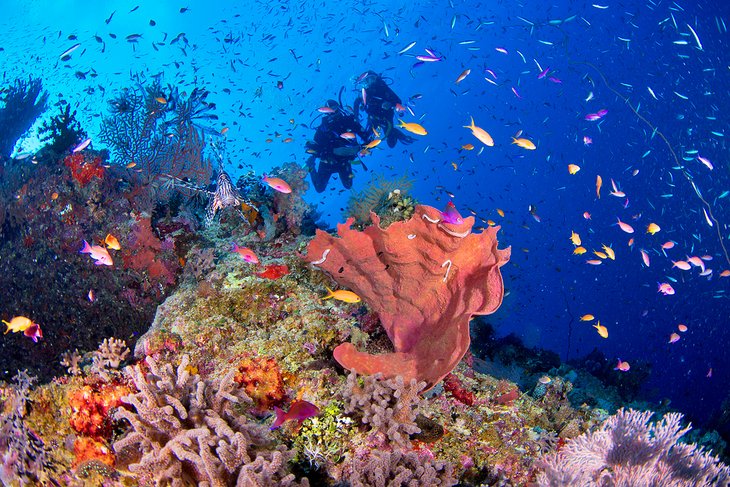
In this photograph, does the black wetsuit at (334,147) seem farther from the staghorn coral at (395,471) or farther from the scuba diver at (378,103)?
the staghorn coral at (395,471)

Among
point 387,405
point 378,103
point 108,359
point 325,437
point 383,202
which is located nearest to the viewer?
point 325,437

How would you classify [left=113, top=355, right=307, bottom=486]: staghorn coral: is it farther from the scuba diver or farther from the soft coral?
the scuba diver

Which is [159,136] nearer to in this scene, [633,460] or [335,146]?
[335,146]

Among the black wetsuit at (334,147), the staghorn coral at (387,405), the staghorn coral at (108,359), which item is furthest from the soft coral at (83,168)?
the staghorn coral at (387,405)

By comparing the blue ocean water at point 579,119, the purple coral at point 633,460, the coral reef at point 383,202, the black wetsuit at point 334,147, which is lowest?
the blue ocean water at point 579,119

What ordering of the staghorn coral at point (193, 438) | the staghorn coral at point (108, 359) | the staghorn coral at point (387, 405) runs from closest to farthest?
the staghorn coral at point (193, 438) → the staghorn coral at point (387, 405) → the staghorn coral at point (108, 359)

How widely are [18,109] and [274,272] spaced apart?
18.7 meters

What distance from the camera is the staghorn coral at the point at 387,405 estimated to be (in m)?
3.02

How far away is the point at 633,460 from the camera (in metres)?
2.57

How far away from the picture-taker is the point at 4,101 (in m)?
16.5

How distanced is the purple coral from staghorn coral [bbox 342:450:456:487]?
2.25ft

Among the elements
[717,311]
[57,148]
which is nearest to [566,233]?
[717,311]

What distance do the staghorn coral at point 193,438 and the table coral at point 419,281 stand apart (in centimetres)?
106

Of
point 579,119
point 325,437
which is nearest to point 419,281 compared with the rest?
point 325,437
